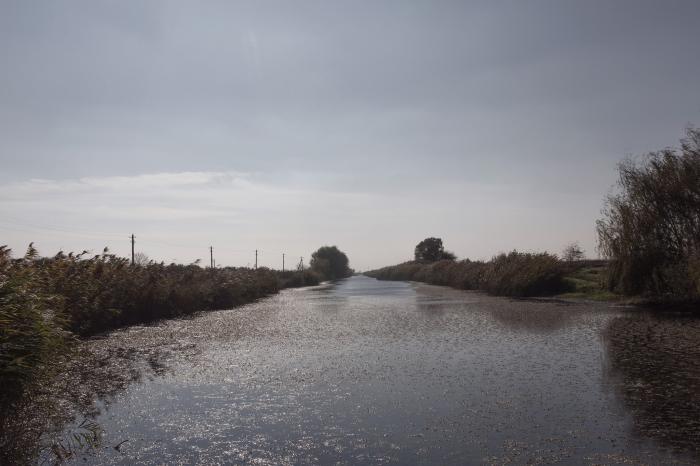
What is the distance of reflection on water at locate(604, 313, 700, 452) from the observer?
18.7ft

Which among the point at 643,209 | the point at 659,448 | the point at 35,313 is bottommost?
the point at 659,448

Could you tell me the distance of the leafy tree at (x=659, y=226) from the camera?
1938cm

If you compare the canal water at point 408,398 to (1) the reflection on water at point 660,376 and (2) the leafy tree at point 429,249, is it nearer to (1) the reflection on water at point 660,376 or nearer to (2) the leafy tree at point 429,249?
(1) the reflection on water at point 660,376

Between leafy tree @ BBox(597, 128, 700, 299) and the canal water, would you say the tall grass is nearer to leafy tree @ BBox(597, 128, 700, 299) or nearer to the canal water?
leafy tree @ BBox(597, 128, 700, 299)

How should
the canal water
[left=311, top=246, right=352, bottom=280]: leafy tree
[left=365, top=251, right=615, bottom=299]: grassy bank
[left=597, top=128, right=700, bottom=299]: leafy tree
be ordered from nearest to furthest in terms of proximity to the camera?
the canal water < [left=597, top=128, right=700, bottom=299]: leafy tree < [left=365, top=251, right=615, bottom=299]: grassy bank < [left=311, top=246, right=352, bottom=280]: leafy tree

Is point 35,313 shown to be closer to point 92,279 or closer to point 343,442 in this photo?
point 343,442

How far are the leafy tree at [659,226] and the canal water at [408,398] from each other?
21.9ft

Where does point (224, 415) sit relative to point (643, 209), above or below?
below

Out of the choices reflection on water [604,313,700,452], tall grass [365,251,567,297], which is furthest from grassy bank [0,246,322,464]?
tall grass [365,251,567,297]

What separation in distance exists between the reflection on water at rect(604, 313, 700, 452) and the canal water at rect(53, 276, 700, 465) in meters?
0.03

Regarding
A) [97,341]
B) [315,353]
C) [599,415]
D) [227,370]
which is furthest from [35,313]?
[97,341]

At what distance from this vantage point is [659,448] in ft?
16.8

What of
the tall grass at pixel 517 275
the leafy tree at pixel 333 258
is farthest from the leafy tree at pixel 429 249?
the tall grass at pixel 517 275

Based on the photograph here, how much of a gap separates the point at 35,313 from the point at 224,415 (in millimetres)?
2529
